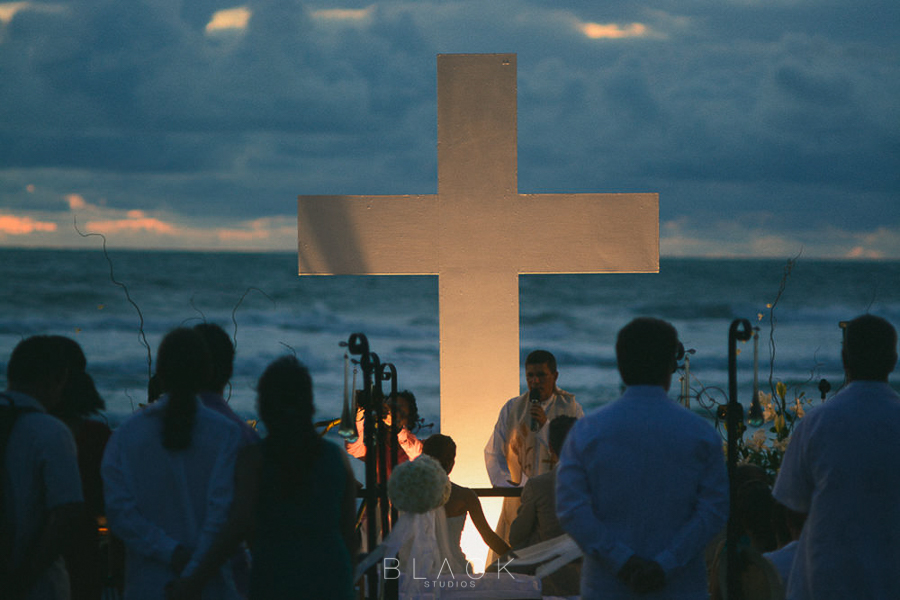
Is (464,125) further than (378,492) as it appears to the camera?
Yes

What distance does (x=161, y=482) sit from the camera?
227 cm

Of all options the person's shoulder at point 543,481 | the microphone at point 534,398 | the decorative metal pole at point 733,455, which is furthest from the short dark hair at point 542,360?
the decorative metal pole at point 733,455

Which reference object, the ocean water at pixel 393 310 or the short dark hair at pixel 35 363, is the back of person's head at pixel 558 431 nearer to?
the short dark hair at pixel 35 363

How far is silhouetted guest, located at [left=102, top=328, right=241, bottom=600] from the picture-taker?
2248 mm

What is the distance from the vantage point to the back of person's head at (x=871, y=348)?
2486 mm

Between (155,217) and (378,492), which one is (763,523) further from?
(155,217)

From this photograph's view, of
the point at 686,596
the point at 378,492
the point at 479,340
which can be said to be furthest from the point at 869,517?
the point at 479,340

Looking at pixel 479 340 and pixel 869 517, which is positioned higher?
pixel 479 340

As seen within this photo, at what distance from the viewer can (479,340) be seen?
527cm

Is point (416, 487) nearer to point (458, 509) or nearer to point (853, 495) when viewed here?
point (458, 509)

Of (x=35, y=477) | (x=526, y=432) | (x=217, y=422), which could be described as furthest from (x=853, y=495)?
(x=526, y=432)

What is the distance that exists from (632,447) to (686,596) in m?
0.39

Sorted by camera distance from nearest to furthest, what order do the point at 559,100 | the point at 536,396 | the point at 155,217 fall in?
the point at 536,396, the point at 559,100, the point at 155,217

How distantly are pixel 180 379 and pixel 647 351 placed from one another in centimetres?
114
